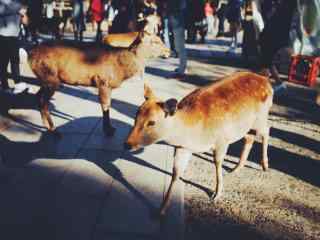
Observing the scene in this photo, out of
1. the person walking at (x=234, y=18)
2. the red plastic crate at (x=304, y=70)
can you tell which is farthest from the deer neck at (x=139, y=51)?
the person walking at (x=234, y=18)

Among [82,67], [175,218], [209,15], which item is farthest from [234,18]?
[175,218]

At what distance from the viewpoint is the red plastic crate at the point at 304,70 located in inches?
367

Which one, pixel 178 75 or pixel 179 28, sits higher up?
pixel 179 28

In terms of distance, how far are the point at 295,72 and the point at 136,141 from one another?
7.49 m

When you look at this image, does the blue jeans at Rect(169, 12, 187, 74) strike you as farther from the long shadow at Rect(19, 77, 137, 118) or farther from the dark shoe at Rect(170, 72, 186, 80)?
the long shadow at Rect(19, 77, 137, 118)

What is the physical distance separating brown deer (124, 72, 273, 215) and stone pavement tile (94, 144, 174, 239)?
0.25 meters

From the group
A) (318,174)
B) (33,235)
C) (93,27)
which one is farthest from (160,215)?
(93,27)

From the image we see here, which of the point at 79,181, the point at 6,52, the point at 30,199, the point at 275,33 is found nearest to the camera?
the point at 30,199

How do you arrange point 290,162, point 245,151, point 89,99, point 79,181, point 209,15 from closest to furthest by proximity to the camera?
1. point 79,181
2. point 245,151
3. point 290,162
4. point 89,99
5. point 209,15

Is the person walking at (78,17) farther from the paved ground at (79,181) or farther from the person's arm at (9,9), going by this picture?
the paved ground at (79,181)

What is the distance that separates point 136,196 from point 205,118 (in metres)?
1.21

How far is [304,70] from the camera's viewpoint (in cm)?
966

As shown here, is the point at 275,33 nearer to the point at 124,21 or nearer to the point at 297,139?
the point at 297,139

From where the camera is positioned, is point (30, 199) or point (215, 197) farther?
point (215, 197)
